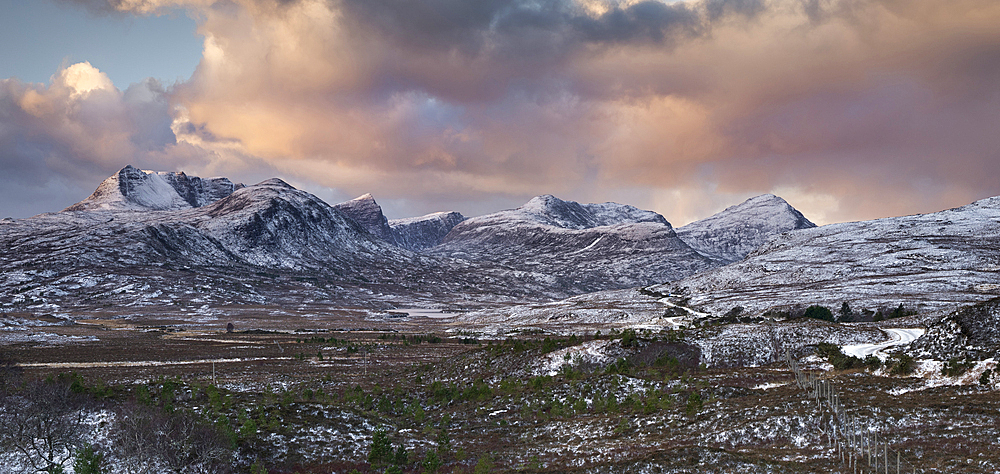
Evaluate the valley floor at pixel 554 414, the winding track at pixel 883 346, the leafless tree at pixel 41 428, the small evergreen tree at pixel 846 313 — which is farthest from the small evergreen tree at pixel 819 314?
the leafless tree at pixel 41 428

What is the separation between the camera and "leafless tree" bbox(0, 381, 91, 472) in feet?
106

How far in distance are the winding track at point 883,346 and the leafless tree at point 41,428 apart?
218 ft

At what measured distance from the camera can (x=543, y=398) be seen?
173ft

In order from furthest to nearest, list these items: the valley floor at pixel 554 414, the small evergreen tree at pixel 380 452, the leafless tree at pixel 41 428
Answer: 1. the small evergreen tree at pixel 380 452
2. the leafless tree at pixel 41 428
3. the valley floor at pixel 554 414

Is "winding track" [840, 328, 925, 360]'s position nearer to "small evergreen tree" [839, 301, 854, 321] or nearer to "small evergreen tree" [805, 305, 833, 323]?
"small evergreen tree" [805, 305, 833, 323]

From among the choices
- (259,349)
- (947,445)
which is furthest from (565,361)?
(259,349)

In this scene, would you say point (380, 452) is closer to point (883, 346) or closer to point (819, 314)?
point (883, 346)

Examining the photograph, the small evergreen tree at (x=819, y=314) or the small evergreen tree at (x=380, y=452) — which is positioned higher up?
the small evergreen tree at (x=819, y=314)

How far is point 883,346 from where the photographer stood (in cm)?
6084

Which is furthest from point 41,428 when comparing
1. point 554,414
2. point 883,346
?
point 883,346

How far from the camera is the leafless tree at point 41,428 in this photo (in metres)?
32.3

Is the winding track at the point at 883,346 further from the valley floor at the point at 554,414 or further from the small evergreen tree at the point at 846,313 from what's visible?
the small evergreen tree at the point at 846,313

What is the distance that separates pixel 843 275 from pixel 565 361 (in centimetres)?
16429

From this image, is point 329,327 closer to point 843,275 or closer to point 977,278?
point 843,275
